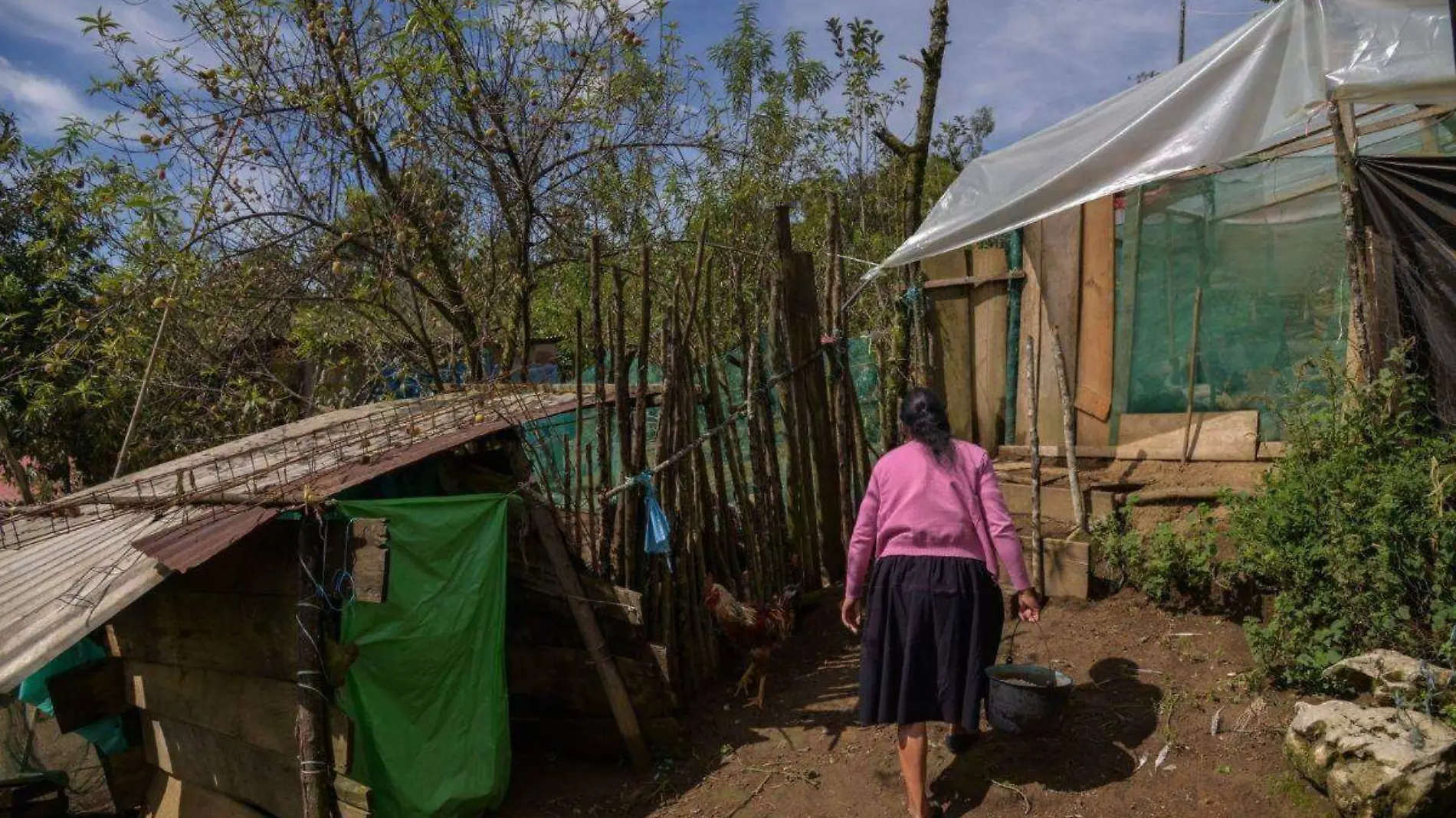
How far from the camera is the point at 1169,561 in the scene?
4.56 metres

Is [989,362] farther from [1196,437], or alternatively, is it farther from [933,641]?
[933,641]

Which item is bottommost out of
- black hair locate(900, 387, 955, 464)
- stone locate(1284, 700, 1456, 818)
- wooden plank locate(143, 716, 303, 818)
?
wooden plank locate(143, 716, 303, 818)

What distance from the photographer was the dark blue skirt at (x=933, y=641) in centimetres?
368

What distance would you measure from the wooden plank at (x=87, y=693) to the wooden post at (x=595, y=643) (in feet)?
8.33

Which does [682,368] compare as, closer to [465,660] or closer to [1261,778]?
[465,660]

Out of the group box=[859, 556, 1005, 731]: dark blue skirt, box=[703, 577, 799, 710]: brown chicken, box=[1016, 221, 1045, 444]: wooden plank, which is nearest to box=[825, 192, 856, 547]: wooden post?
box=[703, 577, 799, 710]: brown chicken

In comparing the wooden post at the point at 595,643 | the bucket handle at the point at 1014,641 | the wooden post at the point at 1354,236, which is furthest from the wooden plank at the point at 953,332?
the wooden post at the point at 595,643

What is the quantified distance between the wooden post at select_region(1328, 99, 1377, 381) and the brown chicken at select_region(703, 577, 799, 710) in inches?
121

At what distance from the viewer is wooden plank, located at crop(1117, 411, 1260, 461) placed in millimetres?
5242

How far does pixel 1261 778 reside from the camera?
3.49m

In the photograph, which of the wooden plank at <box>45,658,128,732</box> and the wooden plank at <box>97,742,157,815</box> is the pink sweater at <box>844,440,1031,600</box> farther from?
the wooden plank at <box>97,742,157,815</box>

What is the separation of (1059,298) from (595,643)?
3.61m

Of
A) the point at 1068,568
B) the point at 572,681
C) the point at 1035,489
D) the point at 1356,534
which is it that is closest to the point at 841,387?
the point at 1035,489

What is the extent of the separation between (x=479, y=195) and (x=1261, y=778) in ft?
19.7
